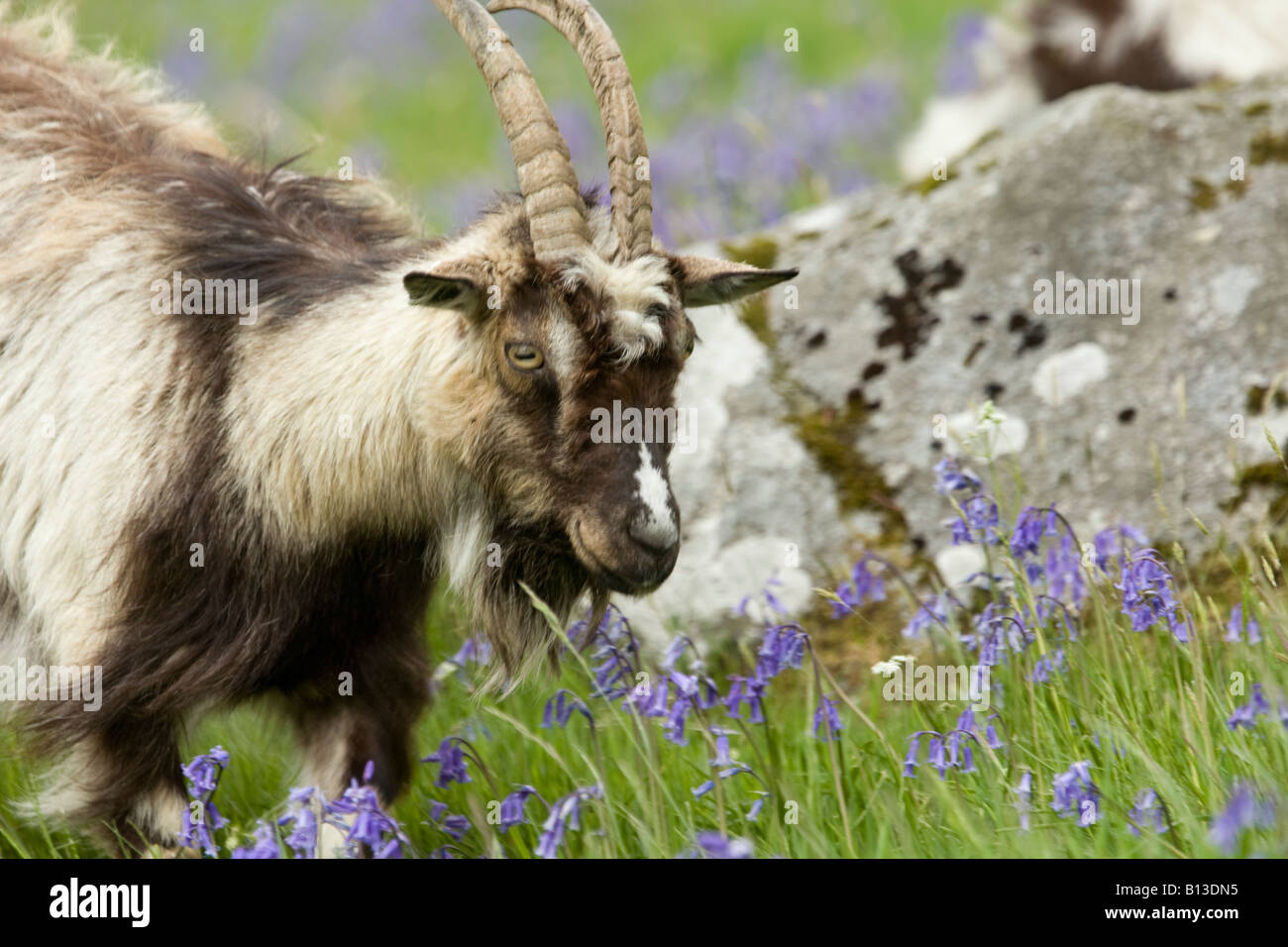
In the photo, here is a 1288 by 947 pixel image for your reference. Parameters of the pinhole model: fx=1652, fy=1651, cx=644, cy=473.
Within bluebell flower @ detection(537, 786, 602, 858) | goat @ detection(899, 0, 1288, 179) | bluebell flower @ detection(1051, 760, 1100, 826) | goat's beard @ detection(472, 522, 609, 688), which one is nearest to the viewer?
bluebell flower @ detection(537, 786, 602, 858)

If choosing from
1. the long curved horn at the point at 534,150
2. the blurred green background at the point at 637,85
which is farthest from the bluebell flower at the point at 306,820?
the blurred green background at the point at 637,85

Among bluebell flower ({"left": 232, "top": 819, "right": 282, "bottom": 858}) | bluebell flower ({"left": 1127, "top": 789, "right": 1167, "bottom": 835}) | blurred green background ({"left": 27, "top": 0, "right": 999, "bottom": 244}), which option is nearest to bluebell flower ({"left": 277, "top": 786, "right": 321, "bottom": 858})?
bluebell flower ({"left": 232, "top": 819, "right": 282, "bottom": 858})

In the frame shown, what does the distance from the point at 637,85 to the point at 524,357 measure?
30.6 feet

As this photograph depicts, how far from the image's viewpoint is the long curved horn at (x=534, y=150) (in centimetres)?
324

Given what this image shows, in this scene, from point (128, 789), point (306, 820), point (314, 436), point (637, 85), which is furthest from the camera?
point (637, 85)

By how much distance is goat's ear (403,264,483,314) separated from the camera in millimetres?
3061

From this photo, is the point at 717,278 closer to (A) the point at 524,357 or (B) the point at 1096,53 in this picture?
(A) the point at 524,357

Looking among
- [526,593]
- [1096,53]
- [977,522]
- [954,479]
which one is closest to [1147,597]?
[977,522]

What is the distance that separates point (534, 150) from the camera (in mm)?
3312

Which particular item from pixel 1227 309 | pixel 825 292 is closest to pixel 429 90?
pixel 825 292

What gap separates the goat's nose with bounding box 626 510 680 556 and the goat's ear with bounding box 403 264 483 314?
53 cm

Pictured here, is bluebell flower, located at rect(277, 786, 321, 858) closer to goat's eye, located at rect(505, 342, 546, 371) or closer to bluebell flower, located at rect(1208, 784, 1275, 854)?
goat's eye, located at rect(505, 342, 546, 371)

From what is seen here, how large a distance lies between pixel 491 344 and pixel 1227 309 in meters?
2.27
